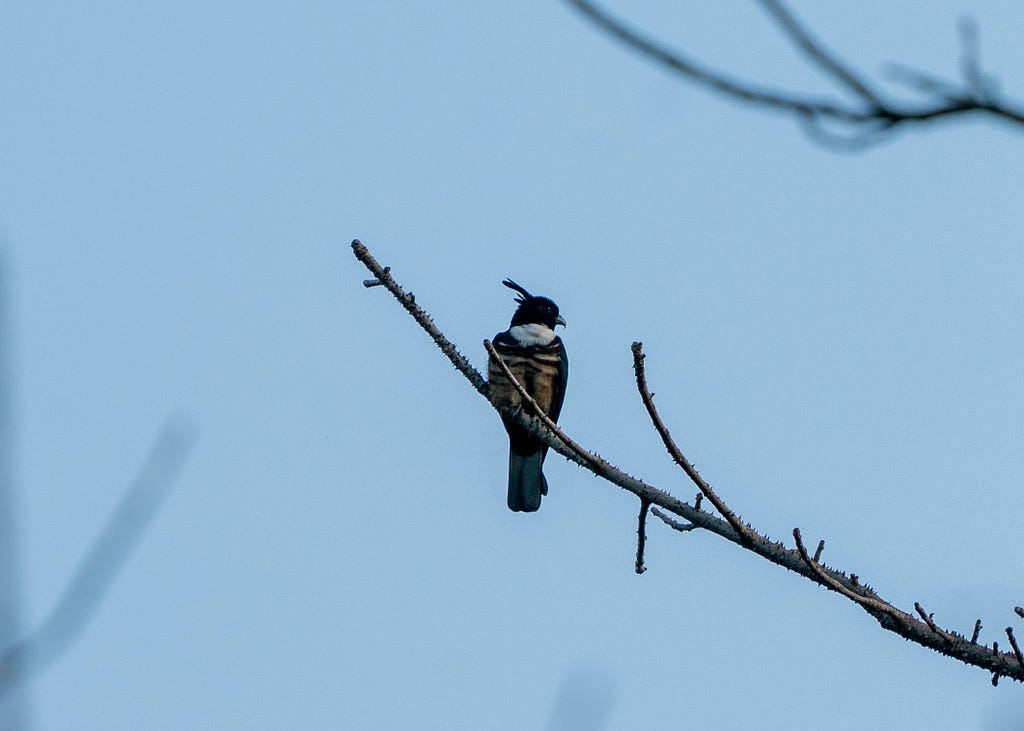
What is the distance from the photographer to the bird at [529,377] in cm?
762

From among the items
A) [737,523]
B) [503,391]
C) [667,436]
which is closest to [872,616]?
[737,523]

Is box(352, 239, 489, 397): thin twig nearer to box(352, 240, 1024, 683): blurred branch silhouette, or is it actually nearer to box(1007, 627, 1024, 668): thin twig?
box(352, 240, 1024, 683): blurred branch silhouette

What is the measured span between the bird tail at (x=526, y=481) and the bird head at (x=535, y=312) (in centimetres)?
123

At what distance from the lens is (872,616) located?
3.97m

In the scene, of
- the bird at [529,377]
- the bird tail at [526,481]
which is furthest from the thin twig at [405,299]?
the bird tail at [526,481]

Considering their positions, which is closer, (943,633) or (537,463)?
(943,633)

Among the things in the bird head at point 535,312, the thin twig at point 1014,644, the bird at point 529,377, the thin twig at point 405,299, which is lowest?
the thin twig at point 1014,644

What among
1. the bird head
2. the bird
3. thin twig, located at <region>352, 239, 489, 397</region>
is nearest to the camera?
thin twig, located at <region>352, 239, 489, 397</region>

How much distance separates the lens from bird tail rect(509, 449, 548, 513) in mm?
7734

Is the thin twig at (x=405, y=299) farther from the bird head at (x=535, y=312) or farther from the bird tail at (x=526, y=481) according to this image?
the bird head at (x=535, y=312)

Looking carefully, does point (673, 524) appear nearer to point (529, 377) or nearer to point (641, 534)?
point (641, 534)

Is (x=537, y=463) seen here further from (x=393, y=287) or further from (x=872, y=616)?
(x=872, y=616)

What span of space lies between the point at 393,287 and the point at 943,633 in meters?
2.27

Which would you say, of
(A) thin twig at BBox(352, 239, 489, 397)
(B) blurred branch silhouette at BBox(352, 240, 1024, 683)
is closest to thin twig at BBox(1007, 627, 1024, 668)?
(B) blurred branch silhouette at BBox(352, 240, 1024, 683)
